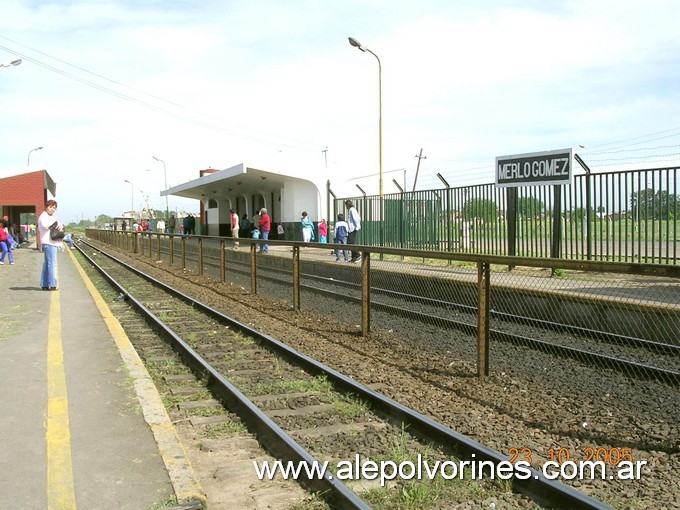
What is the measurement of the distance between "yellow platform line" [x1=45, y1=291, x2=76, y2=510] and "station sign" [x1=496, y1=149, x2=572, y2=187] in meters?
10.1

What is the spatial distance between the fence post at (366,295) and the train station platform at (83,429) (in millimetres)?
3134

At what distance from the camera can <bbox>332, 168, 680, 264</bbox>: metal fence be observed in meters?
11.9

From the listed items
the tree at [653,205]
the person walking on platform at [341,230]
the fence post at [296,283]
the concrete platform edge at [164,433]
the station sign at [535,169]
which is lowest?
the concrete platform edge at [164,433]

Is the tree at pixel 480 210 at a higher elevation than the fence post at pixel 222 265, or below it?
higher

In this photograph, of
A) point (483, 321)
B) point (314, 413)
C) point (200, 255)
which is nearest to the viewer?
point (314, 413)

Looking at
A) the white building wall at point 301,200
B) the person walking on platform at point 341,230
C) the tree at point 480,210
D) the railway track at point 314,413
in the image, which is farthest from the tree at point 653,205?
the white building wall at point 301,200

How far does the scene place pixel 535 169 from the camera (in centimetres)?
1390

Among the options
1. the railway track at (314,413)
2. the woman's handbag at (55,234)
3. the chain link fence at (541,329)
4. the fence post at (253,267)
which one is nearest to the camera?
the railway track at (314,413)

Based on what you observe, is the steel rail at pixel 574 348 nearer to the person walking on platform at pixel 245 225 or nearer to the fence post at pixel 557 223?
the fence post at pixel 557 223

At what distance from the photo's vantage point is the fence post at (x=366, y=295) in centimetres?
886

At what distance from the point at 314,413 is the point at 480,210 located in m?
11.9

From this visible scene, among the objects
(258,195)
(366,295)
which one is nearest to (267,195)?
(258,195)
